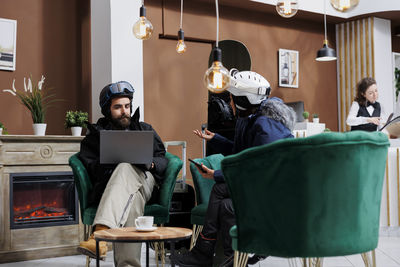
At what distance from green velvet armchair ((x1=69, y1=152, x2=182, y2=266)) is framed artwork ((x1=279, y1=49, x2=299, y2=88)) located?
3774 mm

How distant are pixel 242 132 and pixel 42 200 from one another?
7.43ft

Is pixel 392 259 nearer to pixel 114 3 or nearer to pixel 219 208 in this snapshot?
pixel 219 208

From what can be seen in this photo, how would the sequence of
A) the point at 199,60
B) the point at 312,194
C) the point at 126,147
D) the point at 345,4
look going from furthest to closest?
the point at 199,60 < the point at 126,147 < the point at 345,4 < the point at 312,194

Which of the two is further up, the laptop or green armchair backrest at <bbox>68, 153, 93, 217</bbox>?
the laptop

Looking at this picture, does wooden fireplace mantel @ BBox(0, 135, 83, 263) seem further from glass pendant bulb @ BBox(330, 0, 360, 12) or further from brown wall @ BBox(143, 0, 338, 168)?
glass pendant bulb @ BBox(330, 0, 360, 12)

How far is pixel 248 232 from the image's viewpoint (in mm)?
1911

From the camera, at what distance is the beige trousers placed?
9.21ft

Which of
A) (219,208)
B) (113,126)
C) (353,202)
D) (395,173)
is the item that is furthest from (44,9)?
(353,202)

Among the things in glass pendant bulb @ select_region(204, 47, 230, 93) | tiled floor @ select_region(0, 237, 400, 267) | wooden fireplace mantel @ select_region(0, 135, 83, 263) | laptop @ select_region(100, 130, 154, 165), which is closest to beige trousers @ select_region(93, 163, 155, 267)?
laptop @ select_region(100, 130, 154, 165)

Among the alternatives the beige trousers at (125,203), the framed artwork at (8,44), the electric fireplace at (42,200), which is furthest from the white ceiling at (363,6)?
the beige trousers at (125,203)

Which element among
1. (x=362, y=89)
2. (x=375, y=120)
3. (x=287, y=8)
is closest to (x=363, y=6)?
(x=362, y=89)

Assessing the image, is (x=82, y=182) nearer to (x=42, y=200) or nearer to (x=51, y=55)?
(x=42, y=200)

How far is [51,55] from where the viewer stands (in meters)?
5.23

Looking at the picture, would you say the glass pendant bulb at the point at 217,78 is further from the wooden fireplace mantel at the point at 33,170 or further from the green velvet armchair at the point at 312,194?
the wooden fireplace mantel at the point at 33,170
